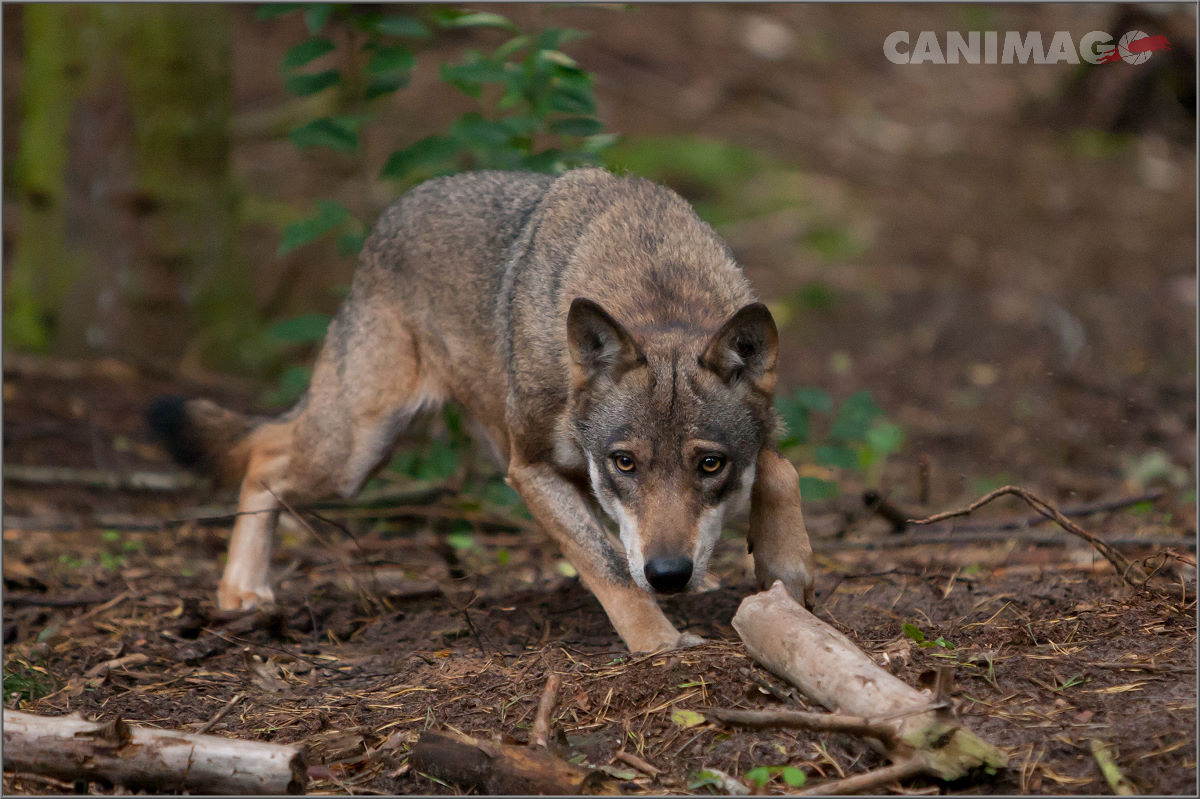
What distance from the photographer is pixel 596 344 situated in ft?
16.7

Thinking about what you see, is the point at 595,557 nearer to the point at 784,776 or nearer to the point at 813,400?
the point at 784,776

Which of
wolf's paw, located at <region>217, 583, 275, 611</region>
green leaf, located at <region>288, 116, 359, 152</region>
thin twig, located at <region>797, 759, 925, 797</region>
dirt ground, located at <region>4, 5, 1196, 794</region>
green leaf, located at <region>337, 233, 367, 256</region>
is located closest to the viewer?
thin twig, located at <region>797, 759, 925, 797</region>

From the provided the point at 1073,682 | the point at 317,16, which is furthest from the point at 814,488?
the point at 317,16

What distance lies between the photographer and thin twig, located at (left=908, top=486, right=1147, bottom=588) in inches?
187

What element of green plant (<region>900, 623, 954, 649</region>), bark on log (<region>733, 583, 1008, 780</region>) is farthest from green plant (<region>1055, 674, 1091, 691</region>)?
bark on log (<region>733, 583, 1008, 780</region>)

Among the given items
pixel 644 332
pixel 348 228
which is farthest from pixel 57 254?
pixel 644 332

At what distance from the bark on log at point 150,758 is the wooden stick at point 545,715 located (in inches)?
32.0

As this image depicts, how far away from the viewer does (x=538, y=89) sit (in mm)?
7125

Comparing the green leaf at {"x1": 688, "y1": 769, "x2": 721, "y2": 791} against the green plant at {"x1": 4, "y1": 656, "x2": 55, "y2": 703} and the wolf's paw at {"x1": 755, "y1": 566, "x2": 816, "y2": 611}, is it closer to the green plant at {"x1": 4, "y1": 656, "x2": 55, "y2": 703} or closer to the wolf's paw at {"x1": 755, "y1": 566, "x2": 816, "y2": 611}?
the wolf's paw at {"x1": 755, "y1": 566, "x2": 816, "y2": 611}

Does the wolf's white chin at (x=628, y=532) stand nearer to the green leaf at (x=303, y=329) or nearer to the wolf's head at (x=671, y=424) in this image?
the wolf's head at (x=671, y=424)

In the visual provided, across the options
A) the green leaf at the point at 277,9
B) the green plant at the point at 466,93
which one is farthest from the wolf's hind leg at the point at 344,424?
the green leaf at the point at 277,9

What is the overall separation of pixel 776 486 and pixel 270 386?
6.89 m

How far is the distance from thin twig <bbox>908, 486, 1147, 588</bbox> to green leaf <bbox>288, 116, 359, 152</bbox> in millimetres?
4773

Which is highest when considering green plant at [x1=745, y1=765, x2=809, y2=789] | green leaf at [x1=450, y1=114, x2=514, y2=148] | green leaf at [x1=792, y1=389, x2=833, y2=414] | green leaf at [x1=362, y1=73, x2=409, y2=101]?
green leaf at [x1=362, y1=73, x2=409, y2=101]
